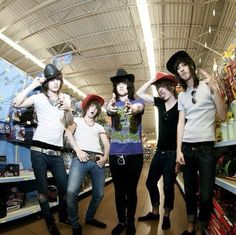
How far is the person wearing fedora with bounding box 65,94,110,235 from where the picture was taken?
102 inches

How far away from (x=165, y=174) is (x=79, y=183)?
93 cm

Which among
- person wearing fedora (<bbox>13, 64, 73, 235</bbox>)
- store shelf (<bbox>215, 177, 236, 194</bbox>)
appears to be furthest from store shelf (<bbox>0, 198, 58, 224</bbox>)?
store shelf (<bbox>215, 177, 236, 194</bbox>)

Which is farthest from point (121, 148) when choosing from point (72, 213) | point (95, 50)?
point (95, 50)

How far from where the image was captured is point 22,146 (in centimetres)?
407

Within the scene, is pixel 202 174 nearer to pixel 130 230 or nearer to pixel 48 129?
pixel 130 230

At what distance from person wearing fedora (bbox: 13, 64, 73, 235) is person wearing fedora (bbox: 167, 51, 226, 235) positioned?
3.68ft

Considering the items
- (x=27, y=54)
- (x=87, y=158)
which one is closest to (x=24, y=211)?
(x=87, y=158)

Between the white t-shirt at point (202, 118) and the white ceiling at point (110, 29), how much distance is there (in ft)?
19.5

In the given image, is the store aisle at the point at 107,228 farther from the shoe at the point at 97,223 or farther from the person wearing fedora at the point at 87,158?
the person wearing fedora at the point at 87,158

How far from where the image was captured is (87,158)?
109 inches

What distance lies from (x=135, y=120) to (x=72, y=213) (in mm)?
1056

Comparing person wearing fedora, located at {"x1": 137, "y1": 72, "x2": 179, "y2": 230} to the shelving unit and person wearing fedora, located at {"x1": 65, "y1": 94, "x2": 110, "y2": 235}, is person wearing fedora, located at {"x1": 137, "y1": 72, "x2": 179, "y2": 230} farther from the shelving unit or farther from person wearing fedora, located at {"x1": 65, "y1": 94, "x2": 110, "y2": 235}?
the shelving unit

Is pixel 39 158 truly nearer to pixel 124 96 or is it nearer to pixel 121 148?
pixel 121 148

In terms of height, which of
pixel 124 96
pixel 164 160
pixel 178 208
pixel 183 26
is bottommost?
pixel 178 208
